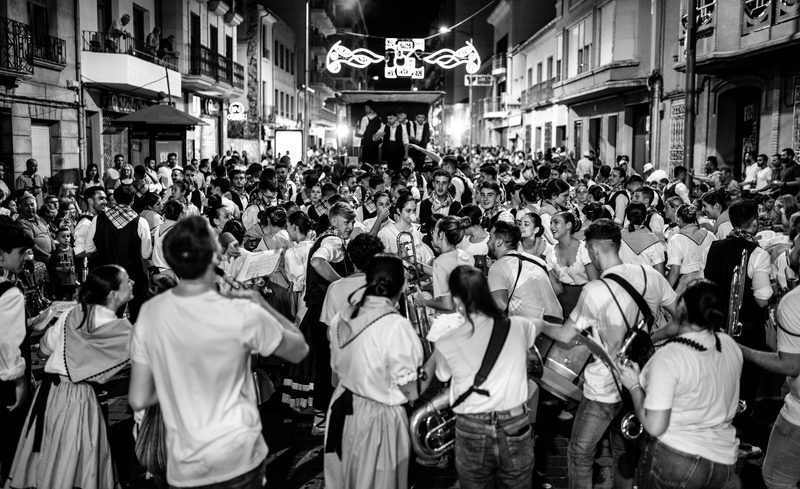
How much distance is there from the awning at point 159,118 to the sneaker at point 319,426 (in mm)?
11868

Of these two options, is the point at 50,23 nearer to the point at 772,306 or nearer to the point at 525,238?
the point at 525,238

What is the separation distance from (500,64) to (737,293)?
4790cm

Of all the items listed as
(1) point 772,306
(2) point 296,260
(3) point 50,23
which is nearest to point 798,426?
(1) point 772,306

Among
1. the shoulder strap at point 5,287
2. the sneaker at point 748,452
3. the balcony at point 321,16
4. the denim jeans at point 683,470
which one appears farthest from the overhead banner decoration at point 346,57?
the balcony at point 321,16

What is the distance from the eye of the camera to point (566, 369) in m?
4.80

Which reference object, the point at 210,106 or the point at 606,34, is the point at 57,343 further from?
the point at 210,106

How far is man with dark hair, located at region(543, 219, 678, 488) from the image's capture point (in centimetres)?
429

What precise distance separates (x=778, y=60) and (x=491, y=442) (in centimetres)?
1492

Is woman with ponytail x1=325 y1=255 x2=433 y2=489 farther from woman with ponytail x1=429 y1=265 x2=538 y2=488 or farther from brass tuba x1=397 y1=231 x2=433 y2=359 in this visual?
brass tuba x1=397 y1=231 x2=433 y2=359

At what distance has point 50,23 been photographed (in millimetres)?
17938

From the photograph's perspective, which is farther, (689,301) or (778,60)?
(778,60)

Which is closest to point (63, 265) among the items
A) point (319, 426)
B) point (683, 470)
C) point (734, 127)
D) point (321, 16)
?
point (319, 426)

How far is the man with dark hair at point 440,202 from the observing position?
32.0 feet

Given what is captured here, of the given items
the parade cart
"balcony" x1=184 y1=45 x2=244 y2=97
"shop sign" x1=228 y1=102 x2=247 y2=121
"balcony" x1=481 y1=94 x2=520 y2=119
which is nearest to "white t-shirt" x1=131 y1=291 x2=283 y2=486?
the parade cart
